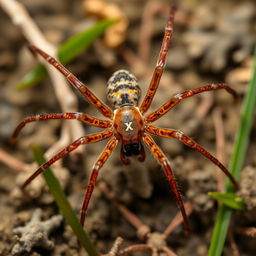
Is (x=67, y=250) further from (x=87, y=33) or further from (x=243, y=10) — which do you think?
Result: (x=243, y=10)

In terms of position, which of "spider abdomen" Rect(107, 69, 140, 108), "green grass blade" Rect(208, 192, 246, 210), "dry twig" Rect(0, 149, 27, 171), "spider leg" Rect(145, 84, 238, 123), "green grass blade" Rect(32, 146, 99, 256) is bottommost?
"green grass blade" Rect(32, 146, 99, 256)

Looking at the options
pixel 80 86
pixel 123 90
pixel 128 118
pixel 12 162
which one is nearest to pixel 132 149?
pixel 128 118

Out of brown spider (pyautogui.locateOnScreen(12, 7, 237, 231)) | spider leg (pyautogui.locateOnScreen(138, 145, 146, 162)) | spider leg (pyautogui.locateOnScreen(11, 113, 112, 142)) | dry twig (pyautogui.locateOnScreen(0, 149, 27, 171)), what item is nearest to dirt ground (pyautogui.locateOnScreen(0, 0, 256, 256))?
dry twig (pyautogui.locateOnScreen(0, 149, 27, 171))

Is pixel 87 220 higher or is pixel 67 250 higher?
pixel 87 220

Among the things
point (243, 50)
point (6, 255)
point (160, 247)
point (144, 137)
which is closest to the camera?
point (6, 255)

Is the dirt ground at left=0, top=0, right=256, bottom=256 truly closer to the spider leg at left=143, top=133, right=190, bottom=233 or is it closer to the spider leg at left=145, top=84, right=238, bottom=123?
the spider leg at left=143, top=133, right=190, bottom=233

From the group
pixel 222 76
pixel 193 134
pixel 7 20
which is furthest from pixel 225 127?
pixel 7 20

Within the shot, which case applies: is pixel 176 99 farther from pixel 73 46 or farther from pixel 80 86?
pixel 73 46
